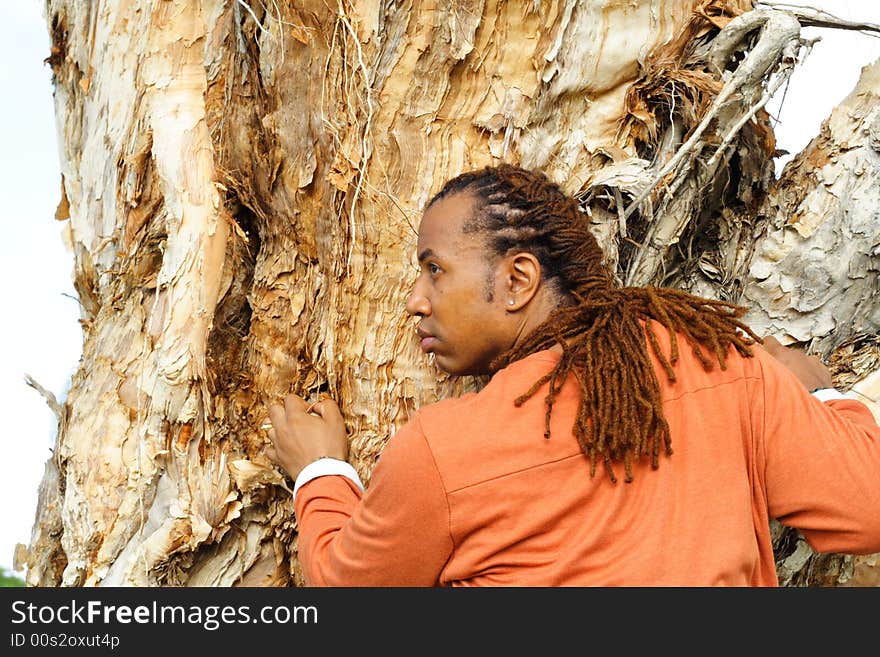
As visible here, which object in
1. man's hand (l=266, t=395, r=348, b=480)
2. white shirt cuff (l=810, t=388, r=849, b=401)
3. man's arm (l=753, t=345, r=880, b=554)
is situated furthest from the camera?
→ man's hand (l=266, t=395, r=348, b=480)

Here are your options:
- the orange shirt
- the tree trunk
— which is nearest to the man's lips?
the orange shirt

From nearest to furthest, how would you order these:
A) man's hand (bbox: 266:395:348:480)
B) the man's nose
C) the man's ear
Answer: the man's ear → the man's nose → man's hand (bbox: 266:395:348:480)

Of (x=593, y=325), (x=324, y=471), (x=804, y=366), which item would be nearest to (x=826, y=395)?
(x=804, y=366)

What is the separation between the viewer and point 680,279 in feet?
11.4

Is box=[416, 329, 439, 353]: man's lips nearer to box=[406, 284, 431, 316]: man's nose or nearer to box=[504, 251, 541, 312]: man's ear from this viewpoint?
box=[406, 284, 431, 316]: man's nose

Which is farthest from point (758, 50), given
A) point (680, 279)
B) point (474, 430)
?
point (474, 430)

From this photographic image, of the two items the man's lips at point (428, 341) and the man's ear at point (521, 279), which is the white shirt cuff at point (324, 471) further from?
the man's ear at point (521, 279)

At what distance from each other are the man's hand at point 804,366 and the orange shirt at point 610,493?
570 mm

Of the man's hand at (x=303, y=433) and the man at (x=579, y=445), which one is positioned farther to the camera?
the man's hand at (x=303, y=433)

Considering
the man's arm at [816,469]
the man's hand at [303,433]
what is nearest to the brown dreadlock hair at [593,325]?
the man's arm at [816,469]

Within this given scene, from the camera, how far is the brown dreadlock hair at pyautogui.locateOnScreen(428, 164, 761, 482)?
2.21 m

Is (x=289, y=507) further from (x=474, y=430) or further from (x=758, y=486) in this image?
(x=758, y=486)

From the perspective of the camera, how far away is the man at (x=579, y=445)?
2176mm

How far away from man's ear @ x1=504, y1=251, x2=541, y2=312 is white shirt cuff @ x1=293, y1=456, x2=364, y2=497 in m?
0.75
